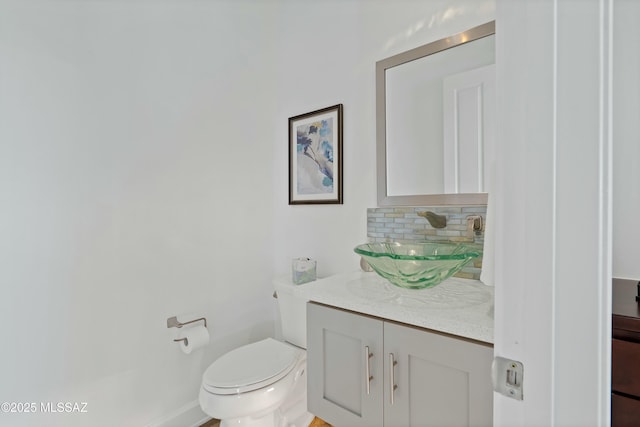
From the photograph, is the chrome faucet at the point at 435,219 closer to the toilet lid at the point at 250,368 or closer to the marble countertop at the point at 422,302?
the marble countertop at the point at 422,302

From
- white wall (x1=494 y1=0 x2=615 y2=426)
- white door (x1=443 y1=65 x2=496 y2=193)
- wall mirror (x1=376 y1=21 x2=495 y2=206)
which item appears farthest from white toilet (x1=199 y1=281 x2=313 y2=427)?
white wall (x1=494 y1=0 x2=615 y2=426)

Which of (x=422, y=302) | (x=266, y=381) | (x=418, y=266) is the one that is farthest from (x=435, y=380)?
(x=266, y=381)

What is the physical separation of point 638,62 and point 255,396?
1650 millimetres

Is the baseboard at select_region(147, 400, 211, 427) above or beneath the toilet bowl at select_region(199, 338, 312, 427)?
beneath

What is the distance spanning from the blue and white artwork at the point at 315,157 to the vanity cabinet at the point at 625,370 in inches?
51.3

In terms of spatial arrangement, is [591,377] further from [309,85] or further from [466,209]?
[309,85]

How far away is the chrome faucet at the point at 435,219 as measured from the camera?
136 centimetres

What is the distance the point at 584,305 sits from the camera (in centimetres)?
44

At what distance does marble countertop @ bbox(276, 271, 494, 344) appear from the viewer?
0.84 meters

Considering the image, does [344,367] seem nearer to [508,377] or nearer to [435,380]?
[435,380]

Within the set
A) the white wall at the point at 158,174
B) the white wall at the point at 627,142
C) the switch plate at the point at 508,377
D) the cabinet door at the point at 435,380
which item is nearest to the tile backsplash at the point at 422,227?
the white wall at the point at 158,174

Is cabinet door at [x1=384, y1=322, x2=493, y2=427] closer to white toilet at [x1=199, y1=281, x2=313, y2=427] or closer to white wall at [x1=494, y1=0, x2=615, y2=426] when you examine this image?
white wall at [x1=494, y1=0, x2=615, y2=426]

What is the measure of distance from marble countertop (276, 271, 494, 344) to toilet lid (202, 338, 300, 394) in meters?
0.44

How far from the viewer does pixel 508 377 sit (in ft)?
1.66
